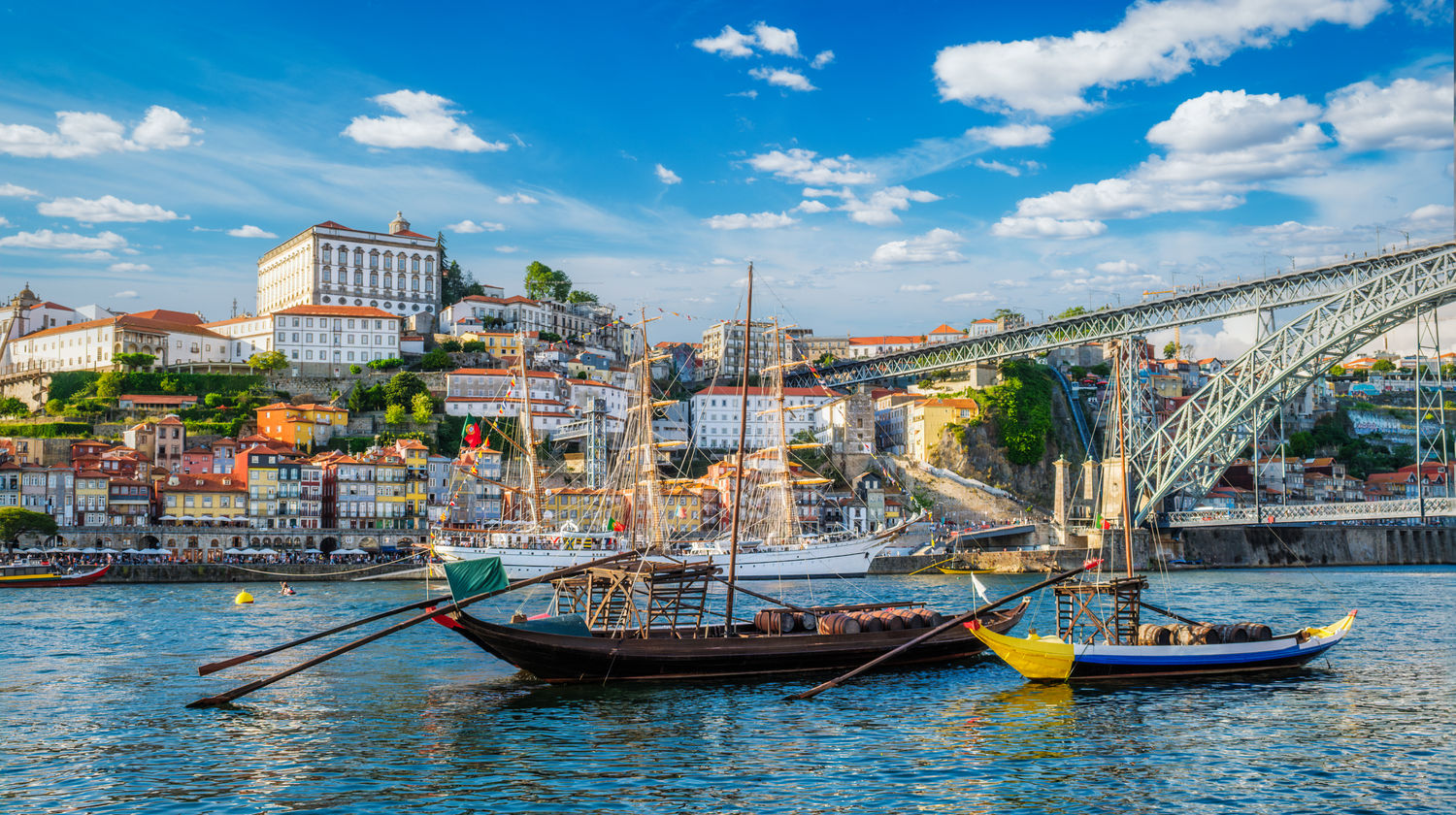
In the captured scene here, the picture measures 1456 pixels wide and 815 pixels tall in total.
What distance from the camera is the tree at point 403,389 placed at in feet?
260

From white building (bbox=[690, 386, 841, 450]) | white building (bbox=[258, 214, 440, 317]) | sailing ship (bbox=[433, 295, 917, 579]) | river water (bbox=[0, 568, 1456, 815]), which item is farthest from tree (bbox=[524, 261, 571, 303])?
river water (bbox=[0, 568, 1456, 815])

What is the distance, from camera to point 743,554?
55156 millimetres

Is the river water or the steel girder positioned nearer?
the river water

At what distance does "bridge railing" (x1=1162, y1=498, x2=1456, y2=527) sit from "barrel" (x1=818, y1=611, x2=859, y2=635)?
45.0m

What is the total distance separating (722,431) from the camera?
290 feet

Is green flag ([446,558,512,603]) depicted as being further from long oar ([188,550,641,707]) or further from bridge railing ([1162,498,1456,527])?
bridge railing ([1162,498,1456,527])

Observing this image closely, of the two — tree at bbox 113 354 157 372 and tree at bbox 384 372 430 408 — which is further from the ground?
tree at bbox 113 354 157 372

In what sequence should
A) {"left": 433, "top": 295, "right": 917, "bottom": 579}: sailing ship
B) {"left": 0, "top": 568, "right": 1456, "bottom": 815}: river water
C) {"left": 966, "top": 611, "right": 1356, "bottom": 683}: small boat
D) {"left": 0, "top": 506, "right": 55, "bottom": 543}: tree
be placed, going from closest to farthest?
{"left": 0, "top": 568, "right": 1456, "bottom": 815}: river water → {"left": 966, "top": 611, "right": 1356, "bottom": 683}: small boat → {"left": 433, "top": 295, "right": 917, "bottom": 579}: sailing ship → {"left": 0, "top": 506, "right": 55, "bottom": 543}: tree

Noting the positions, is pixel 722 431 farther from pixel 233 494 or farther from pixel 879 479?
pixel 233 494

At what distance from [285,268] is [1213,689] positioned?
97.4m

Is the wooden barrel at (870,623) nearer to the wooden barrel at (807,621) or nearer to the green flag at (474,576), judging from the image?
the wooden barrel at (807,621)

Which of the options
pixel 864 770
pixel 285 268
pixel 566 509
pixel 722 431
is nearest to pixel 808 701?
pixel 864 770

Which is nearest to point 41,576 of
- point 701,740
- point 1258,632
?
point 701,740

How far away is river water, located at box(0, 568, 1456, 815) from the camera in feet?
42.7
